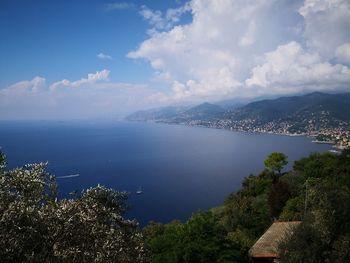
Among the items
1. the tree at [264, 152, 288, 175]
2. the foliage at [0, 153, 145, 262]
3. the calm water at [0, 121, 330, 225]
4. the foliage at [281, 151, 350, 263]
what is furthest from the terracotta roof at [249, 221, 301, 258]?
the calm water at [0, 121, 330, 225]

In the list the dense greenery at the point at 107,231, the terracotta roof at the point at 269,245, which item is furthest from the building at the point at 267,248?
the dense greenery at the point at 107,231

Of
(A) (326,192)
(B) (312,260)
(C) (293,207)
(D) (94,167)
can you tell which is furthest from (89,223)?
(D) (94,167)

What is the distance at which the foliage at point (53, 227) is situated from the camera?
249 inches

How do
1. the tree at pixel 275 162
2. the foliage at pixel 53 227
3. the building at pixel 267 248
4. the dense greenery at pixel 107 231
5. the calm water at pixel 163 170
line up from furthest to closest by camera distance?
the calm water at pixel 163 170, the tree at pixel 275 162, the building at pixel 267 248, the dense greenery at pixel 107 231, the foliage at pixel 53 227

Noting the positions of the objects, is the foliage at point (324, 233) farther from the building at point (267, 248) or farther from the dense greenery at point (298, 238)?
the building at point (267, 248)

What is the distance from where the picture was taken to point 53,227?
23.1 ft

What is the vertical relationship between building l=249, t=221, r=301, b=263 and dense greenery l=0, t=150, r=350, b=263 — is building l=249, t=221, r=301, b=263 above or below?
below

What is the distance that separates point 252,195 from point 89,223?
43.3 meters

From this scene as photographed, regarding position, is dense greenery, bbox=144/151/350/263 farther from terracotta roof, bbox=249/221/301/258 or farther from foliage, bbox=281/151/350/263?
terracotta roof, bbox=249/221/301/258

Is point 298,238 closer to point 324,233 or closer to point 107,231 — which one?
point 324,233

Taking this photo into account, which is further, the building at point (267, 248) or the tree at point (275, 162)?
the tree at point (275, 162)

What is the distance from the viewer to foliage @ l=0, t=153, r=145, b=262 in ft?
20.8

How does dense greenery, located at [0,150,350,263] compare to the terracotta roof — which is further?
the terracotta roof

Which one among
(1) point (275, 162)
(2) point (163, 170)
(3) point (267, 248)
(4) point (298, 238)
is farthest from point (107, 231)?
(2) point (163, 170)
